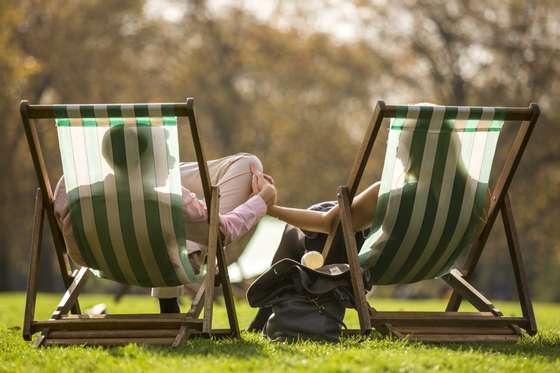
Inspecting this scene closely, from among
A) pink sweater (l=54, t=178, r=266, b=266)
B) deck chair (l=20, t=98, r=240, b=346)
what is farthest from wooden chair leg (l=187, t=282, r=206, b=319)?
pink sweater (l=54, t=178, r=266, b=266)

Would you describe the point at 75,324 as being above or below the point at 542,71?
below

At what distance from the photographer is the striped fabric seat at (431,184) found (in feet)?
14.2

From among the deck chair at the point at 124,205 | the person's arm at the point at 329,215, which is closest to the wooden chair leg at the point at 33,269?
the deck chair at the point at 124,205

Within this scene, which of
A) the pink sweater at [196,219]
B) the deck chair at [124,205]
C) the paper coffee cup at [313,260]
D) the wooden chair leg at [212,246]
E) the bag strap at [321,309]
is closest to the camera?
the deck chair at [124,205]

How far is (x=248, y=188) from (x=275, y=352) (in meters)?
1.26

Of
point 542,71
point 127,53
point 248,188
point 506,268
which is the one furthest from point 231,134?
point 248,188

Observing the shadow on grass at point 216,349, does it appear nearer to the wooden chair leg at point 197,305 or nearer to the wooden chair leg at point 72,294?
the wooden chair leg at point 197,305

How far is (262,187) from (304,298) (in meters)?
0.67

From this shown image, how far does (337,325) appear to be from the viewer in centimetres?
449

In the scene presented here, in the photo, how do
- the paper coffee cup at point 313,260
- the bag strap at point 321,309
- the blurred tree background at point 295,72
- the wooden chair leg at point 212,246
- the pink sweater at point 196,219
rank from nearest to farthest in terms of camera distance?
the wooden chair leg at point 212,246 < the pink sweater at point 196,219 < the bag strap at point 321,309 < the paper coffee cup at point 313,260 < the blurred tree background at point 295,72

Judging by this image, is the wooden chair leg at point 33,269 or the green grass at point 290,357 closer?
the green grass at point 290,357

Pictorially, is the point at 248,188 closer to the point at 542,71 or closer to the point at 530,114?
the point at 530,114

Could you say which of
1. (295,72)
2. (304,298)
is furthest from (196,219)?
(295,72)

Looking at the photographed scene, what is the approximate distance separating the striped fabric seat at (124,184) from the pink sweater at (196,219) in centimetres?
8
